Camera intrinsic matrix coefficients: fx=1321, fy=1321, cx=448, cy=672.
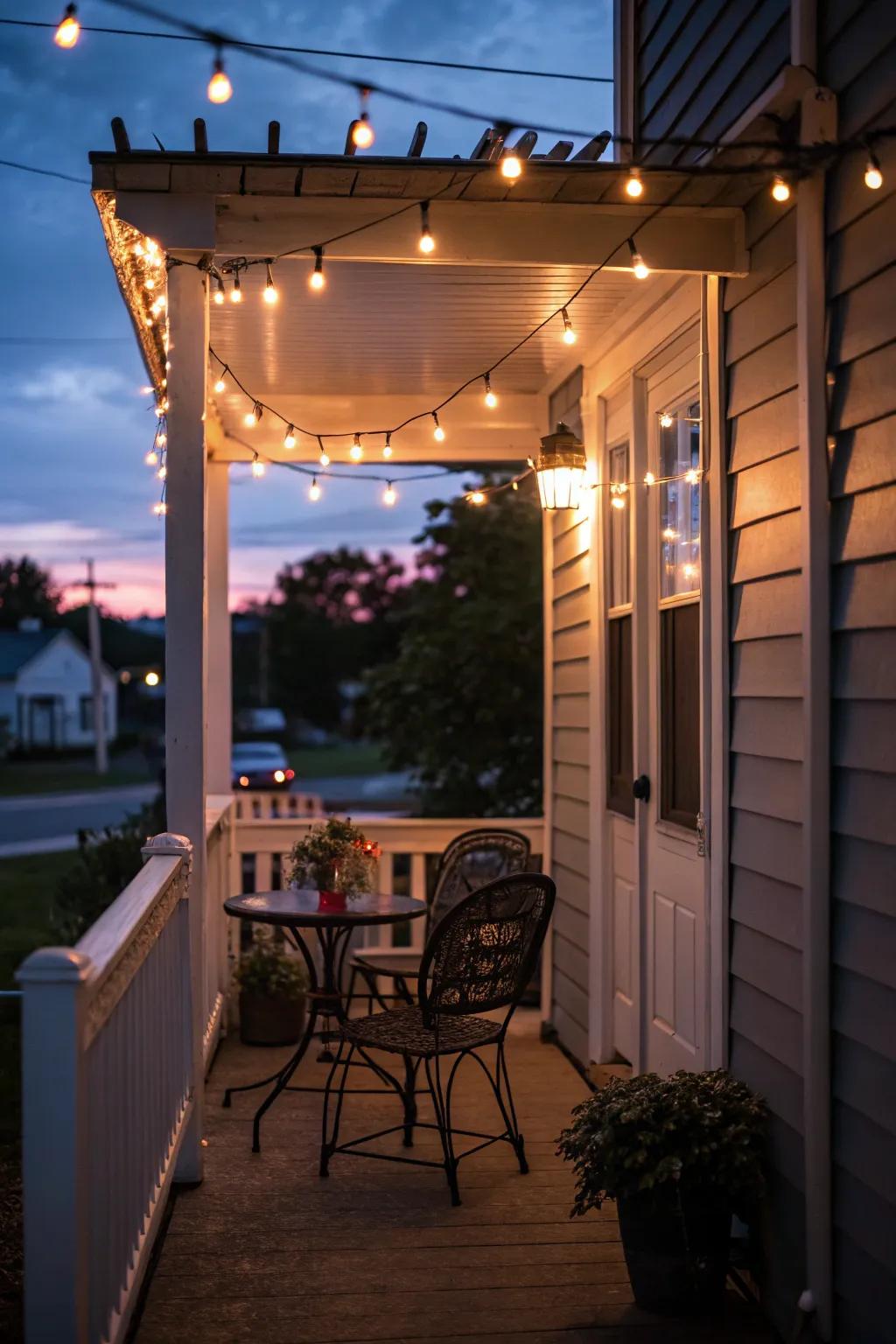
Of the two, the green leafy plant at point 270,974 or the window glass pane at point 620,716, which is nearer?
the window glass pane at point 620,716

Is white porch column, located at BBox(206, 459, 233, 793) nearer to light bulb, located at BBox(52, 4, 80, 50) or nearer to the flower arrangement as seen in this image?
the flower arrangement

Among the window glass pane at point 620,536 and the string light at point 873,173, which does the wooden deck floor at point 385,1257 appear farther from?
the string light at point 873,173

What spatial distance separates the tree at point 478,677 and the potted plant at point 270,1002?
3.77m

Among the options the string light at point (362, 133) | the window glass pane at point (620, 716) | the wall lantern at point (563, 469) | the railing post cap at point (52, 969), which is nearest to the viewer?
the railing post cap at point (52, 969)

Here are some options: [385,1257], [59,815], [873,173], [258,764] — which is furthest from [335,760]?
[873,173]

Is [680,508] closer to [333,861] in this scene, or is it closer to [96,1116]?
[333,861]

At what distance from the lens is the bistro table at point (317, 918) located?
14.5 feet

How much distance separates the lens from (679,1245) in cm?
309

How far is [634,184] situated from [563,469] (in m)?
1.57

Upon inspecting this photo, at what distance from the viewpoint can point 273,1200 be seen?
3.87m

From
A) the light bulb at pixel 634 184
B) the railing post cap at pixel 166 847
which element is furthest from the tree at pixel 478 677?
the light bulb at pixel 634 184

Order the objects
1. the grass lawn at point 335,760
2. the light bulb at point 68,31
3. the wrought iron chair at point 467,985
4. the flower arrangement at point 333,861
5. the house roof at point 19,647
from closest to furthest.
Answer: the light bulb at point 68,31
the wrought iron chair at point 467,985
the flower arrangement at point 333,861
the grass lawn at point 335,760
the house roof at point 19,647

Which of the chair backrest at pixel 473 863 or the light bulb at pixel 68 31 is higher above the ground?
the light bulb at pixel 68 31

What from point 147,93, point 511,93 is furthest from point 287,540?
point 147,93
